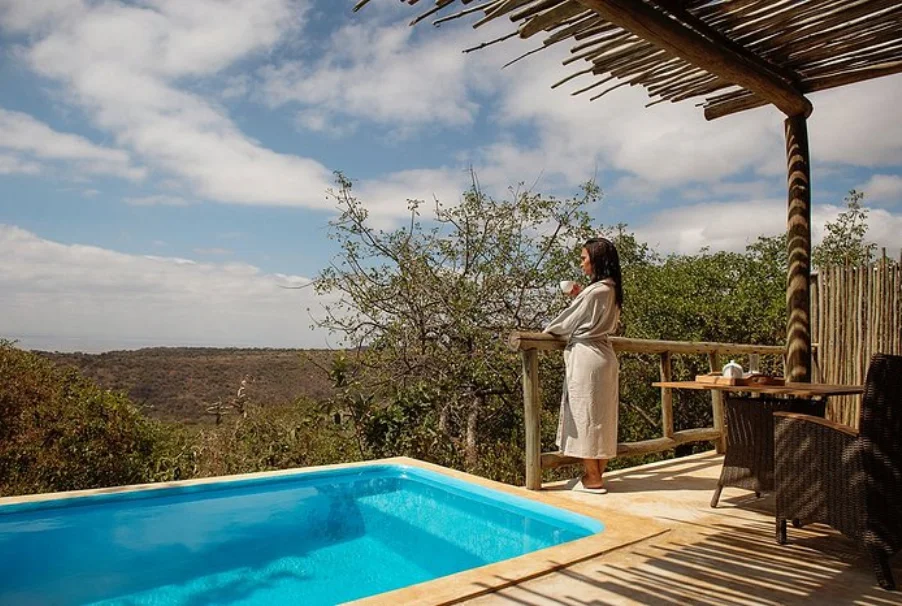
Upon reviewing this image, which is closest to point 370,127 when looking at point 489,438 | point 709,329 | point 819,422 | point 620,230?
point 620,230

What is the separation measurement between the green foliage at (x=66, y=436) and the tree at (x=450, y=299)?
2.02m

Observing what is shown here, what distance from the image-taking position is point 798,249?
394cm

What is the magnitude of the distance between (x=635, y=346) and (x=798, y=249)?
1.22 meters

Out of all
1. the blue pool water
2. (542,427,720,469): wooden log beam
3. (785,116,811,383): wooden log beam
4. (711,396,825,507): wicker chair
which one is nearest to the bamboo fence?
(542,427,720,469): wooden log beam

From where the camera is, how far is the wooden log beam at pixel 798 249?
3.86 metres

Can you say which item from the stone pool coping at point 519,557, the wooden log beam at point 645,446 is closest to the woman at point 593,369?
the wooden log beam at point 645,446

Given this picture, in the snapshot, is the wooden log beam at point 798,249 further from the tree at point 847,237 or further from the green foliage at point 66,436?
the tree at point 847,237

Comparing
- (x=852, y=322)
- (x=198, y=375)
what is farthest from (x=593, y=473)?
(x=198, y=375)

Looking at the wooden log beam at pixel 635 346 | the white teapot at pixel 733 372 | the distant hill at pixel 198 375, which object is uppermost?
the wooden log beam at pixel 635 346

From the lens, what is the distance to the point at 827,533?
125 inches

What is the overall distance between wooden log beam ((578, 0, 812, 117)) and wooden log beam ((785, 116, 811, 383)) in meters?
0.18

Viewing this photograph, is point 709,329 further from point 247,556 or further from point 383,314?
point 247,556

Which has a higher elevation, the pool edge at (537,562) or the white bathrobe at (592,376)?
the white bathrobe at (592,376)

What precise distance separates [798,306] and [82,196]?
10586 mm
